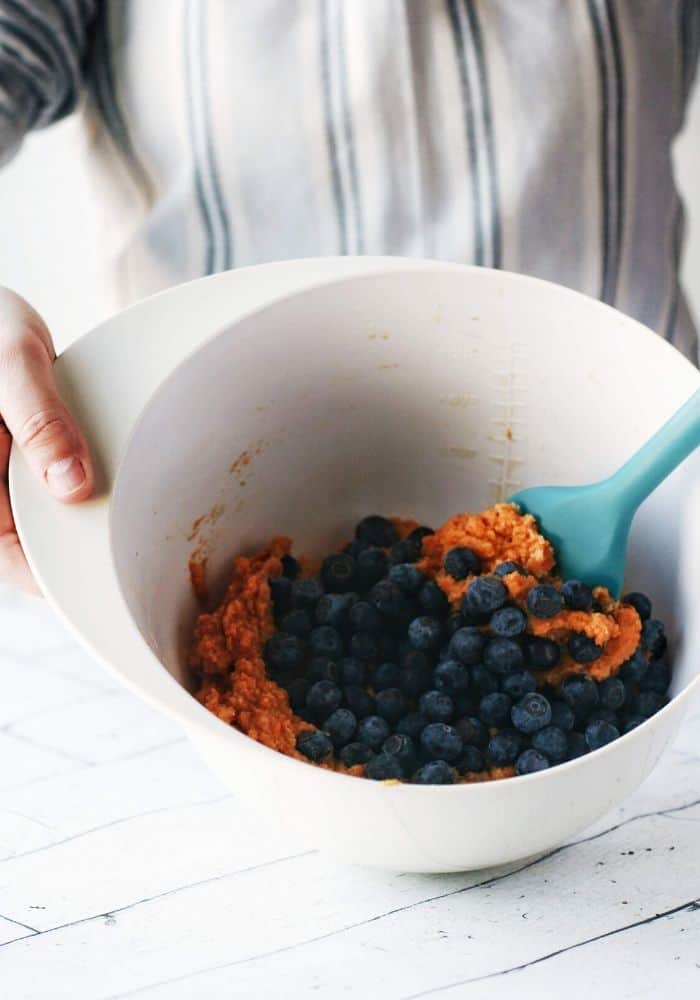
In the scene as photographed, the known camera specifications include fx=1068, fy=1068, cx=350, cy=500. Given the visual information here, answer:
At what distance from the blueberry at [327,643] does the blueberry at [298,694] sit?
3 cm

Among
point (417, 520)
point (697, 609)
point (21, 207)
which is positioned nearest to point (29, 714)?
point (417, 520)

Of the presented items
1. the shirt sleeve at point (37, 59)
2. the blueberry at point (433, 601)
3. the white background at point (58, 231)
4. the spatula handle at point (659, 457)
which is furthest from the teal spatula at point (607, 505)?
the white background at point (58, 231)

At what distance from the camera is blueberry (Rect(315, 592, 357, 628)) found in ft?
2.88

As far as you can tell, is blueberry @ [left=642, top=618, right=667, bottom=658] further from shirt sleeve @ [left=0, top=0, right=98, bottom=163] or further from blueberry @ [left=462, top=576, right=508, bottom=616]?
shirt sleeve @ [left=0, top=0, right=98, bottom=163]

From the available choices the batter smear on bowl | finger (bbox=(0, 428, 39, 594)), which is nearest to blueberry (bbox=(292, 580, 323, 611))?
the batter smear on bowl

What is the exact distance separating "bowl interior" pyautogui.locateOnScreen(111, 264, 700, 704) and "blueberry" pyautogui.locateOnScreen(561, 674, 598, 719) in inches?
2.5

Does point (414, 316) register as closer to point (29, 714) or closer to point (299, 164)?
point (299, 164)

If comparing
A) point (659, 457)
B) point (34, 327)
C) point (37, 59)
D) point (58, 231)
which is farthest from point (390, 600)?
point (58, 231)

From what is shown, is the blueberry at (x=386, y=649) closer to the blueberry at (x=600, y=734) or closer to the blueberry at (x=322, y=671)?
the blueberry at (x=322, y=671)

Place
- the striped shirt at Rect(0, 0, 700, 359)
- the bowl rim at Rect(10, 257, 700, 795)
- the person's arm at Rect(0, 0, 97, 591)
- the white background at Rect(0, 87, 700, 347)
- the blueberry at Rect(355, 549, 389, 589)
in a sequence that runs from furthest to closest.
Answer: the white background at Rect(0, 87, 700, 347) < the striped shirt at Rect(0, 0, 700, 359) < the blueberry at Rect(355, 549, 389, 589) < the person's arm at Rect(0, 0, 97, 591) < the bowl rim at Rect(10, 257, 700, 795)

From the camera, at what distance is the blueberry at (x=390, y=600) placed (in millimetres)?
868

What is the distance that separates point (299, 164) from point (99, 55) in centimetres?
24

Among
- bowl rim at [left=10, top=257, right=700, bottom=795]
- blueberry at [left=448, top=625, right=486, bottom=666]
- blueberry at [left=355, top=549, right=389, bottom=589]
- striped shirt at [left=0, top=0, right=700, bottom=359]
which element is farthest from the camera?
striped shirt at [left=0, top=0, right=700, bottom=359]

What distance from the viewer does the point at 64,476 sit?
707mm
